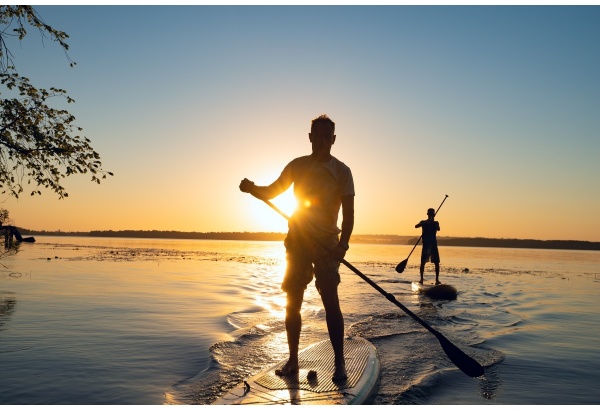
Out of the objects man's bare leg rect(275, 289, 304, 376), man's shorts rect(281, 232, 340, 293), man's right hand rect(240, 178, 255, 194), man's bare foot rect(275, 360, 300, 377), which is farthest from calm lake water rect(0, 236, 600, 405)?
man's right hand rect(240, 178, 255, 194)

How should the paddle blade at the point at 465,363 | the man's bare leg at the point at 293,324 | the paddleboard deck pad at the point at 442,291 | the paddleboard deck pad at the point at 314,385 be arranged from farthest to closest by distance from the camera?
1. the paddleboard deck pad at the point at 442,291
2. the paddle blade at the point at 465,363
3. the man's bare leg at the point at 293,324
4. the paddleboard deck pad at the point at 314,385

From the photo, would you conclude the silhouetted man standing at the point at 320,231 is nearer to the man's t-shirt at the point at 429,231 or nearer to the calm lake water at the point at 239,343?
the calm lake water at the point at 239,343

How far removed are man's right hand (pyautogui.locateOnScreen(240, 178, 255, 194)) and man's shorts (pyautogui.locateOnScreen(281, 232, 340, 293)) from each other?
0.67m

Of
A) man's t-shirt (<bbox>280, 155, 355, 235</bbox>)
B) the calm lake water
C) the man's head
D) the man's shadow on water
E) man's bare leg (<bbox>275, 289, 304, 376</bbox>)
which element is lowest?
the man's shadow on water

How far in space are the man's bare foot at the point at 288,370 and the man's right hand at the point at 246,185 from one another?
1.93 metres

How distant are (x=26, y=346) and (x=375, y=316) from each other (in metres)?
6.74

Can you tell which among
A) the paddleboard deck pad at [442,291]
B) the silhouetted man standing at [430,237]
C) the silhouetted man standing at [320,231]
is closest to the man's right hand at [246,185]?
the silhouetted man standing at [320,231]

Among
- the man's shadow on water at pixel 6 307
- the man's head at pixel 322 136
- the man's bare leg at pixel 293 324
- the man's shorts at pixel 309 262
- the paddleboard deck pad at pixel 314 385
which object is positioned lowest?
the man's shadow on water at pixel 6 307

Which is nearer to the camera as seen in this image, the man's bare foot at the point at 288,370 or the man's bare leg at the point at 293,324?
the man's bare foot at the point at 288,370

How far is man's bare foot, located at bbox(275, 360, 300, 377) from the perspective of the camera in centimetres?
461

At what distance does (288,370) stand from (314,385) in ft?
1.56

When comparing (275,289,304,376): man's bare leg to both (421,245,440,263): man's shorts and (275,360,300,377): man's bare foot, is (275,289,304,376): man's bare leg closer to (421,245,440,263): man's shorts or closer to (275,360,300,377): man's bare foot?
(275,360,300,377): man's bare foot

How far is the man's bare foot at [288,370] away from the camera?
461 cm
